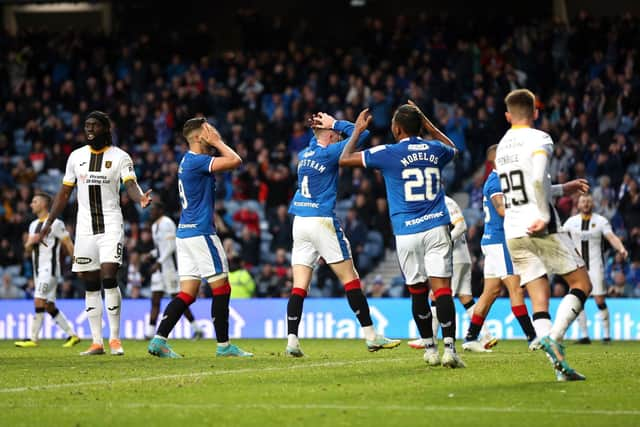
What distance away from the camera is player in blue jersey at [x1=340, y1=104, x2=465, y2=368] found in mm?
11086

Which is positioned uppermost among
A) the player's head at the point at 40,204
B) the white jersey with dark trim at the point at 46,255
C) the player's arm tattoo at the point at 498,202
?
the player's head at the point at 40,204

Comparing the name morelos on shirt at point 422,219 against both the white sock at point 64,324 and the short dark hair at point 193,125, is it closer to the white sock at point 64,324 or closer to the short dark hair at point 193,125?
the short dark hair at point 193,125

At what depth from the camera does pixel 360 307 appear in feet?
43.2

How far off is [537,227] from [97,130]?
6.28m

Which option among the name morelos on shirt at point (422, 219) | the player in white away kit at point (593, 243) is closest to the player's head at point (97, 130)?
the name morelos on shirt at point (422, 219)

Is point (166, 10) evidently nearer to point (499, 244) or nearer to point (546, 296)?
point (499, 244)

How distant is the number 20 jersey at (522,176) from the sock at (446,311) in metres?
1.48

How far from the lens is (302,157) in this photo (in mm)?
13492

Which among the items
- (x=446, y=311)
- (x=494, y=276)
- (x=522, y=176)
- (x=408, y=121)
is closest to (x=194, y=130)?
(x=408, y=121)

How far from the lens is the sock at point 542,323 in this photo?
378 inches

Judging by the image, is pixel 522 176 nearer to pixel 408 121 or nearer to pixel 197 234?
pixel 408 121

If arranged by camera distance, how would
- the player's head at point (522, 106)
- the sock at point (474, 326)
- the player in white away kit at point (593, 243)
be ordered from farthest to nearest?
the player in white away kit at point (593, 243)
the sock at point (474, 326)
the player's head at point (522, 106)

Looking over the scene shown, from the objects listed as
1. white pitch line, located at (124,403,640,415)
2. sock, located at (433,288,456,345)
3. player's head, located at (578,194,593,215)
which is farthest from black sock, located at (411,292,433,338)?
player's head, located at (578,194,593,215)

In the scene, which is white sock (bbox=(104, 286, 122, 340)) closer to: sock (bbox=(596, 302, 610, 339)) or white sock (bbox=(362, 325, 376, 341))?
white sock (bbox=(362, 325, 376, 341))
